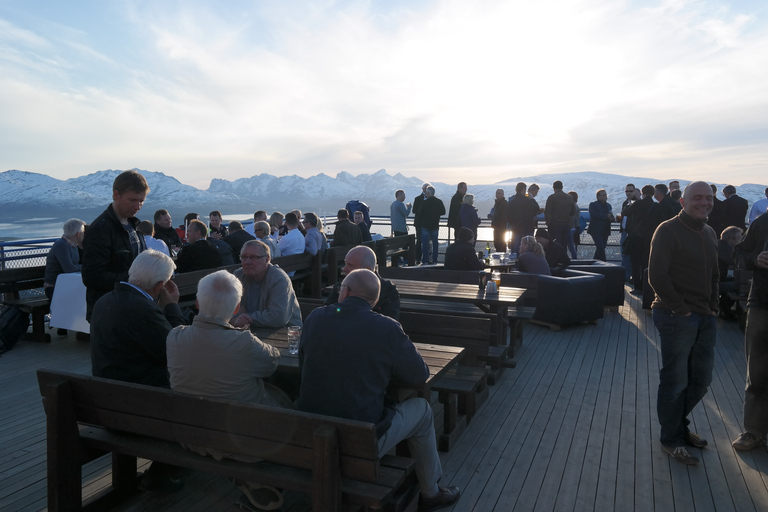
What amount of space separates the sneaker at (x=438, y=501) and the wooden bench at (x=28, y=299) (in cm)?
539

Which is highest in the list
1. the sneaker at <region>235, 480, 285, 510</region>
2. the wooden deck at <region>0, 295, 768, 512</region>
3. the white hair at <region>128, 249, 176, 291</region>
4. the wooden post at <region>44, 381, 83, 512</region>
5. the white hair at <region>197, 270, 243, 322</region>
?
the white hair at <region>128, 249, 176, 291</region>

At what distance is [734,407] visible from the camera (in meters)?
4.30

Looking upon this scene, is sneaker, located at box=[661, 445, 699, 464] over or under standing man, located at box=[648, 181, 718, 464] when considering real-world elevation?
under

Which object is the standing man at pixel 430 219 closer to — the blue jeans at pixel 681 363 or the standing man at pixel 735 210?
the standing man at pixel 735 210

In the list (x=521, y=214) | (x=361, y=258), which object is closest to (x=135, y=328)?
(x=361, y=258)

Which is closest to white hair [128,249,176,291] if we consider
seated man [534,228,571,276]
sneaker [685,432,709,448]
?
sneaker [685,432,709,448]

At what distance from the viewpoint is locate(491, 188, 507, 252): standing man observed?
36.2 feet

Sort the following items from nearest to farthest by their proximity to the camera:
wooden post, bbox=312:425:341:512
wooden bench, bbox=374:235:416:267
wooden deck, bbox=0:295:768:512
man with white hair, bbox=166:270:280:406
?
1. wooden post, bbox=312:425:341:512
2. man with white hair, bbox=166:270:280:406
3. wooden deck, bbox=0:295:768:512
4. wooden bench, bbox=374:235:416:267

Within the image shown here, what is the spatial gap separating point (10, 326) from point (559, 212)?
9.43 meters

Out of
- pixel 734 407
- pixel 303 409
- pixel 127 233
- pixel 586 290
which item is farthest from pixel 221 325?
pixel 586 290

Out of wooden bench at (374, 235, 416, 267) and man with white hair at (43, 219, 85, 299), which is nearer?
man with white hair at (43, 219, 85, 299)

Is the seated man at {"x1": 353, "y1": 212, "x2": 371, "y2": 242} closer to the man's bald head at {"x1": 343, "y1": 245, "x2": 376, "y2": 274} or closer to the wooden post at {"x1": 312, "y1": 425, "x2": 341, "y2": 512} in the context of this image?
the man's bald head at {"x1": 343, "y1": 245, "x2": 376, "y2": 274}

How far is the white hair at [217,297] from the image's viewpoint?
246 cm

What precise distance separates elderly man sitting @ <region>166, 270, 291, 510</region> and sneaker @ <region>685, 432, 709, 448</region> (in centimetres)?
283
